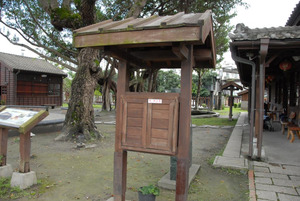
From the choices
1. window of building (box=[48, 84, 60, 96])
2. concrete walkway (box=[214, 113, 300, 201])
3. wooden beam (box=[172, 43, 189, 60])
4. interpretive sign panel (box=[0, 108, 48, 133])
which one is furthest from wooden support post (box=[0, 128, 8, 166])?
window of building (box=[48, 84, 60, 96])

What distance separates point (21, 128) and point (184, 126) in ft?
8.93

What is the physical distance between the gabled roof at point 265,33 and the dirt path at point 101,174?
309 cm

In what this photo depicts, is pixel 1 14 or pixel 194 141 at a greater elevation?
pixel 1 14

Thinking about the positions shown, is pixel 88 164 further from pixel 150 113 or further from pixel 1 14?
pixel 1 14

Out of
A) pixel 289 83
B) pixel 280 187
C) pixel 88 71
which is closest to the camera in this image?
pixel 280 187

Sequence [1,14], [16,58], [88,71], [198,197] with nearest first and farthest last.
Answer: [198,197] → [88,71] → [1,14] → [16,58]

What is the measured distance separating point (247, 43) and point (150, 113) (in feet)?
12.1

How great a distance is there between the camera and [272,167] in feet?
16.5

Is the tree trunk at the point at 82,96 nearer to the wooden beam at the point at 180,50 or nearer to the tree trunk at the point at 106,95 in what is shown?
the wooden beam at the point at 180,50

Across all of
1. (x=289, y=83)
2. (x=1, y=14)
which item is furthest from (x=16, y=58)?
(x=289, y=83)

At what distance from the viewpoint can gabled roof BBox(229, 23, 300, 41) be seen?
5183 millimetres

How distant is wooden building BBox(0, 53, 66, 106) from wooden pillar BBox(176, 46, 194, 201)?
21.9 m

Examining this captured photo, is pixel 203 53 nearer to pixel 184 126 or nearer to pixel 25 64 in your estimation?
pixel 184 126

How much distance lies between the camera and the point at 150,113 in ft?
9.28
